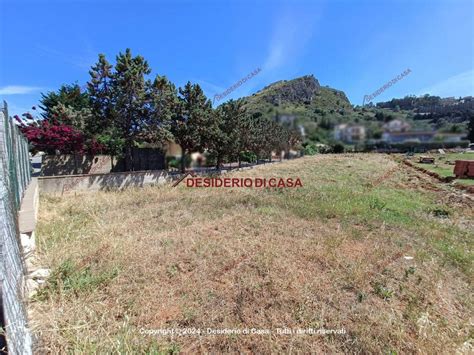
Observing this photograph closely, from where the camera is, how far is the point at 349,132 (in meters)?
3.77

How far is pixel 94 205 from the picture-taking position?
6.72 m

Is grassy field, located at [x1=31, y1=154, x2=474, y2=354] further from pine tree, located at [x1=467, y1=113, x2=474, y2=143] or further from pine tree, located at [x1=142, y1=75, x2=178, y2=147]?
pine tree, located at [x1=142, y1=75, x2=178, y2=147]

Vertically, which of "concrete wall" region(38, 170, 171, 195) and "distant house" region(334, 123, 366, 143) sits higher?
"distant house" region(334, 123, 366, 143)

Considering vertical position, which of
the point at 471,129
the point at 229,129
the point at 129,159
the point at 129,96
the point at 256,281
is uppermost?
the point at 129,96

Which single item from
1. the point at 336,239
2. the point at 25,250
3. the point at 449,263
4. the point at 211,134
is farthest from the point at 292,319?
the point at 211,134

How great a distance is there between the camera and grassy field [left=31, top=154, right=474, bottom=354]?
82.7 inches

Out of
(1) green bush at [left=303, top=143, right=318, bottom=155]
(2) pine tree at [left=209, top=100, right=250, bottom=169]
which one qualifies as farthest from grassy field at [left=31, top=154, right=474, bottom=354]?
(2) pine tree at [left=209, top=100, right=250, bottom=169]

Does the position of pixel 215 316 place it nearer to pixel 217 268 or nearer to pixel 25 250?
pixel 217 268

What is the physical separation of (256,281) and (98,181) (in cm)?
931

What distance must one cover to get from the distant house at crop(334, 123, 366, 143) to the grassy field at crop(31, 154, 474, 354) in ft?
6.12

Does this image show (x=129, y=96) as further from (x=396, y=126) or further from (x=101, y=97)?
(x=396, y=126)

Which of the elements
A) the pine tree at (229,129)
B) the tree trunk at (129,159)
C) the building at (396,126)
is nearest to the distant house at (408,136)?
the building at (396,126)

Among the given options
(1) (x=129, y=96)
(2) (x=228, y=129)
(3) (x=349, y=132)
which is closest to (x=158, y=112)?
(1) (x=129, y=96)

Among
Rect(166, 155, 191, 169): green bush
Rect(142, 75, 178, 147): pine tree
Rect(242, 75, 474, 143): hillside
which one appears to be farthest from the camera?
Rect(166, 155, 191, 169): green bush
